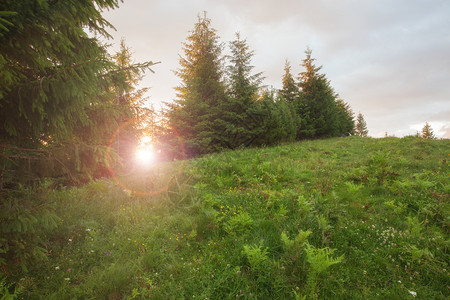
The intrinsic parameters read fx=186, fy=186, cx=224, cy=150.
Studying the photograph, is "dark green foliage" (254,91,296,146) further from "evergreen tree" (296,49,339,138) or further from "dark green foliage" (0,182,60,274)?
"dark green foliage" (0,182,60,274)

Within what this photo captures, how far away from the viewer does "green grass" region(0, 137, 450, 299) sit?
2.69m

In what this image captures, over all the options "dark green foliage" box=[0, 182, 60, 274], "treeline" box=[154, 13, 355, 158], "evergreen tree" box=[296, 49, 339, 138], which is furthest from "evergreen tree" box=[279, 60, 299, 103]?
"dark green foliage" box=[0, 182, 60, 274]

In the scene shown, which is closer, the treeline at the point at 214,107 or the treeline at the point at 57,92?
the treeline at the point at 57,92

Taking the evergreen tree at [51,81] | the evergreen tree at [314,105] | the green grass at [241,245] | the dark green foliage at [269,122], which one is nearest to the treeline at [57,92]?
the evergreen tree at [51,81]

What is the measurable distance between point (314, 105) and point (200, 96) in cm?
1778

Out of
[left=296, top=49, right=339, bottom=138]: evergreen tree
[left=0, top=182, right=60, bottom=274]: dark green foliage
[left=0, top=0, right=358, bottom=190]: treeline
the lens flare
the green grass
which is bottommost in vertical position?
the green grass

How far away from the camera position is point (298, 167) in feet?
27.0

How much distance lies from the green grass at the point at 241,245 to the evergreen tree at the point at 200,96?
806 cm

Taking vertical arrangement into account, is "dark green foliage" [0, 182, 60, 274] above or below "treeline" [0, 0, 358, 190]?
below

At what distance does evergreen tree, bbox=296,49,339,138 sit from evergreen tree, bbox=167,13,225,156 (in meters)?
14.5

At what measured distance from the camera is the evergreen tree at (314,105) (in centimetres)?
2511

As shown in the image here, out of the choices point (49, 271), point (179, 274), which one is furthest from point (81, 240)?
point (179, 274)

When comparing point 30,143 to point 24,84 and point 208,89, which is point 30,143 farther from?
point 208,89

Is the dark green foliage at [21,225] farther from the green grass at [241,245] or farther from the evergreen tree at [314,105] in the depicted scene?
the evergreen tree at [314,105]
